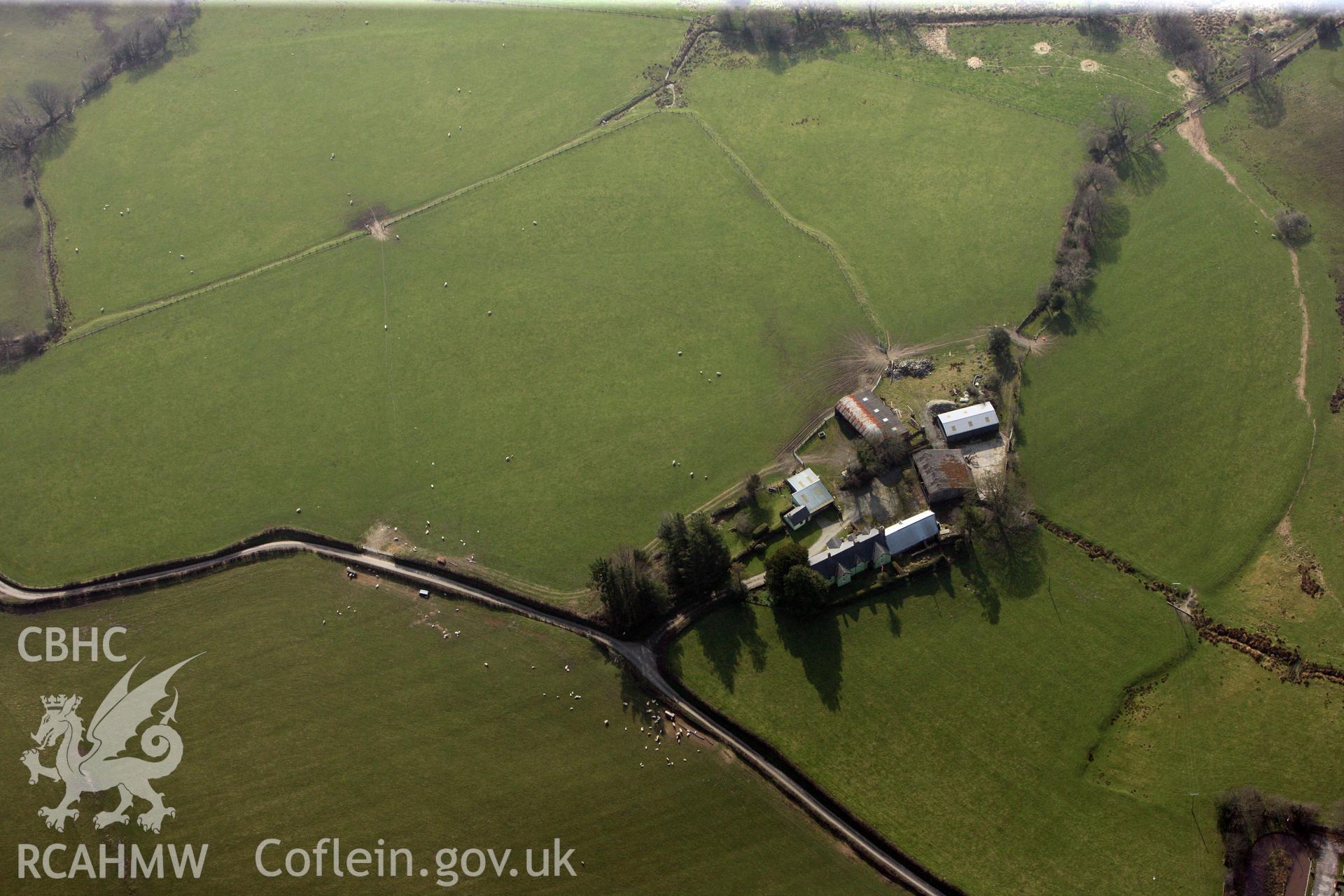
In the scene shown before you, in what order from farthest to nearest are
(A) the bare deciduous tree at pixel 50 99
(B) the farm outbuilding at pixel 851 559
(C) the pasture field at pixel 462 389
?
(A) the bare deciduous tree at pixel 50 99 < (C) the pasture field at pixel 462 389 < (B) the farm outbuilding at pixel 851 559

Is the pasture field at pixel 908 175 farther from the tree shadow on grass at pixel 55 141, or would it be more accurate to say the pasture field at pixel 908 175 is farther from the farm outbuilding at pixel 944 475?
the tree shadow on grass at pixel 55 141

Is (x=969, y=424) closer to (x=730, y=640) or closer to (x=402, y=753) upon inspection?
(x=730, y=640)

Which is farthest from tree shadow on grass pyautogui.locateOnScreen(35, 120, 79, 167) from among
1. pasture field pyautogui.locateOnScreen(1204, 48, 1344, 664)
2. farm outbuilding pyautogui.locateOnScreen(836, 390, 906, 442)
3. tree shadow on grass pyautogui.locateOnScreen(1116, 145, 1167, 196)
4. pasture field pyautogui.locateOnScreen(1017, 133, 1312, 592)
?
pasture field pyautogui.locateOnScreen(1204, 48, 1344, 664)

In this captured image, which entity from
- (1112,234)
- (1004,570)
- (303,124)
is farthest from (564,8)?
(1004,570)

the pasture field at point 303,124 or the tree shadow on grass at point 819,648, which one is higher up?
the pasture field at point 303,124

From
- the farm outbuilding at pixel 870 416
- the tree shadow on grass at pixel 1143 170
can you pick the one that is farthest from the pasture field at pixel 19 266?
the tree shadow on grass at pixel 1143 170

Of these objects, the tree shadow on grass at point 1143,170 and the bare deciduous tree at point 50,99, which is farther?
the bare deciduous tree at point 50,99
